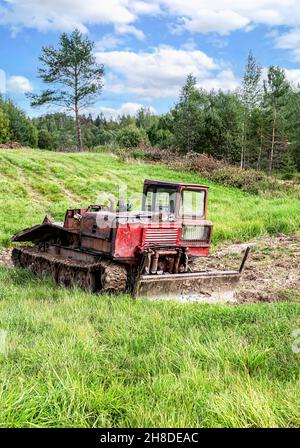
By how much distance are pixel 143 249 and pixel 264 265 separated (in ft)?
14.7

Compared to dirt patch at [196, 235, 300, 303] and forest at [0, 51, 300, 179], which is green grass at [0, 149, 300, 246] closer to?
dirt patch at [196, 235, 300, 303]

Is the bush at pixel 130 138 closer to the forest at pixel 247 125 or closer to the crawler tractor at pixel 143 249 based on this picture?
the forest at pixel 247 125

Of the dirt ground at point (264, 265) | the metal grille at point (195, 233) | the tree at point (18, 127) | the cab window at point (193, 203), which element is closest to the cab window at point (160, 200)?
the cab window at point (193, 203)

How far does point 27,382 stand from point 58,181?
19.2 m

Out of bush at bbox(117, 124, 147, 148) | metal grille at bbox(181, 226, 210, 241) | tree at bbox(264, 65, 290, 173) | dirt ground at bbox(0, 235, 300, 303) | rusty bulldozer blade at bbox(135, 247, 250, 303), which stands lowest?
dirt ground at bbox(0, 235, 300, 303)

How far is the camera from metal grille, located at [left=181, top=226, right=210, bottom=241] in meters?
9.73

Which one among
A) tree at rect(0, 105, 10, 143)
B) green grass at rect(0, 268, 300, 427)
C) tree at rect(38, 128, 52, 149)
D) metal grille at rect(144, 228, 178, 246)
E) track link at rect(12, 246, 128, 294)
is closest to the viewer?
green grass at rect(0, 268, 300, 427)

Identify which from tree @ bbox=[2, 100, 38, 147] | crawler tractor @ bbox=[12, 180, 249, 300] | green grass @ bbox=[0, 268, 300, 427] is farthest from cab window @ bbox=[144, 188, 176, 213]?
tree @ bbox=[2, 100, 38, 147]

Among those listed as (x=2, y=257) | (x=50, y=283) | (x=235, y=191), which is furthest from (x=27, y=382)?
(x=235, y=191)

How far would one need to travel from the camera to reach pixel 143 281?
846 cm

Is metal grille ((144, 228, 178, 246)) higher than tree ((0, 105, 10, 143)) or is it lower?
lower

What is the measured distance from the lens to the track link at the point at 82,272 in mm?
8500
